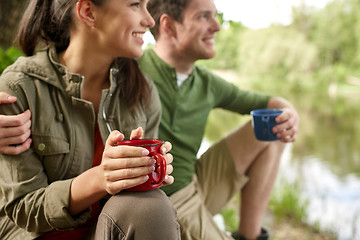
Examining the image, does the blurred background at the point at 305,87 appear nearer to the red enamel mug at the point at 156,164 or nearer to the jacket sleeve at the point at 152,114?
the jacket sleeve at the point at 152,114

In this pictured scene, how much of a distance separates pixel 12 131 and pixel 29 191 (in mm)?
143

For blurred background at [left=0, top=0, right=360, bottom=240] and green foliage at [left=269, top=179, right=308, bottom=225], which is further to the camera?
green foliage at [left=269, top=179, right=308, bottom=225]

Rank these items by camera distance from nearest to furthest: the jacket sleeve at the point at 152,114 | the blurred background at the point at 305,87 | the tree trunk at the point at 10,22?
the jacket sleeve at the point at 152,114 < the tree trunk at the point at 10,22 < the blurred background at the point at 305,87

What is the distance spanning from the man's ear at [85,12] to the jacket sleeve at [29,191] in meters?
0.22

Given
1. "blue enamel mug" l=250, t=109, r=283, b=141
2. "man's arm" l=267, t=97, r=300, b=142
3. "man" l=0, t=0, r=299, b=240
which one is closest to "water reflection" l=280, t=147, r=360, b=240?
"man" l=0, t=0, r=299, b=240

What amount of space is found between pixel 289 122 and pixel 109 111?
611 mm

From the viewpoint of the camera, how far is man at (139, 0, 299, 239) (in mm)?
1306

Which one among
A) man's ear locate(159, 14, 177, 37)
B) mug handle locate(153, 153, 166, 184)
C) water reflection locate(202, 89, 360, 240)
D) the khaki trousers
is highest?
man's ear locate(159, 14, 177, 37)

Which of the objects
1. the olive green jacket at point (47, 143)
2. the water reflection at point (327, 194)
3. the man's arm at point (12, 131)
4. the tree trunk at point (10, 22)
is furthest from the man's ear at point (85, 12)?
the water reflection at point (327, 194)

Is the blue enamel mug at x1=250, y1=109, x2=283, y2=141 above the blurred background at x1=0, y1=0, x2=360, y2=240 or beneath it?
above

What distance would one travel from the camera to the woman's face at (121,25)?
3.06 feet

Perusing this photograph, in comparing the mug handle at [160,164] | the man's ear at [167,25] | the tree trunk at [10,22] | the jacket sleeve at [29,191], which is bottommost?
the jacket sleeve at [29,191]

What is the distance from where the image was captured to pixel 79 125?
3.20 ft

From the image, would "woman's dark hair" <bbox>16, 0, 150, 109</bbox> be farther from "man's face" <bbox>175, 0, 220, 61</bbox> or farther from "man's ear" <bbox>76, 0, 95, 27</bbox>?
"man's face" <bbox>175, 0, 220, 61</bbox>
